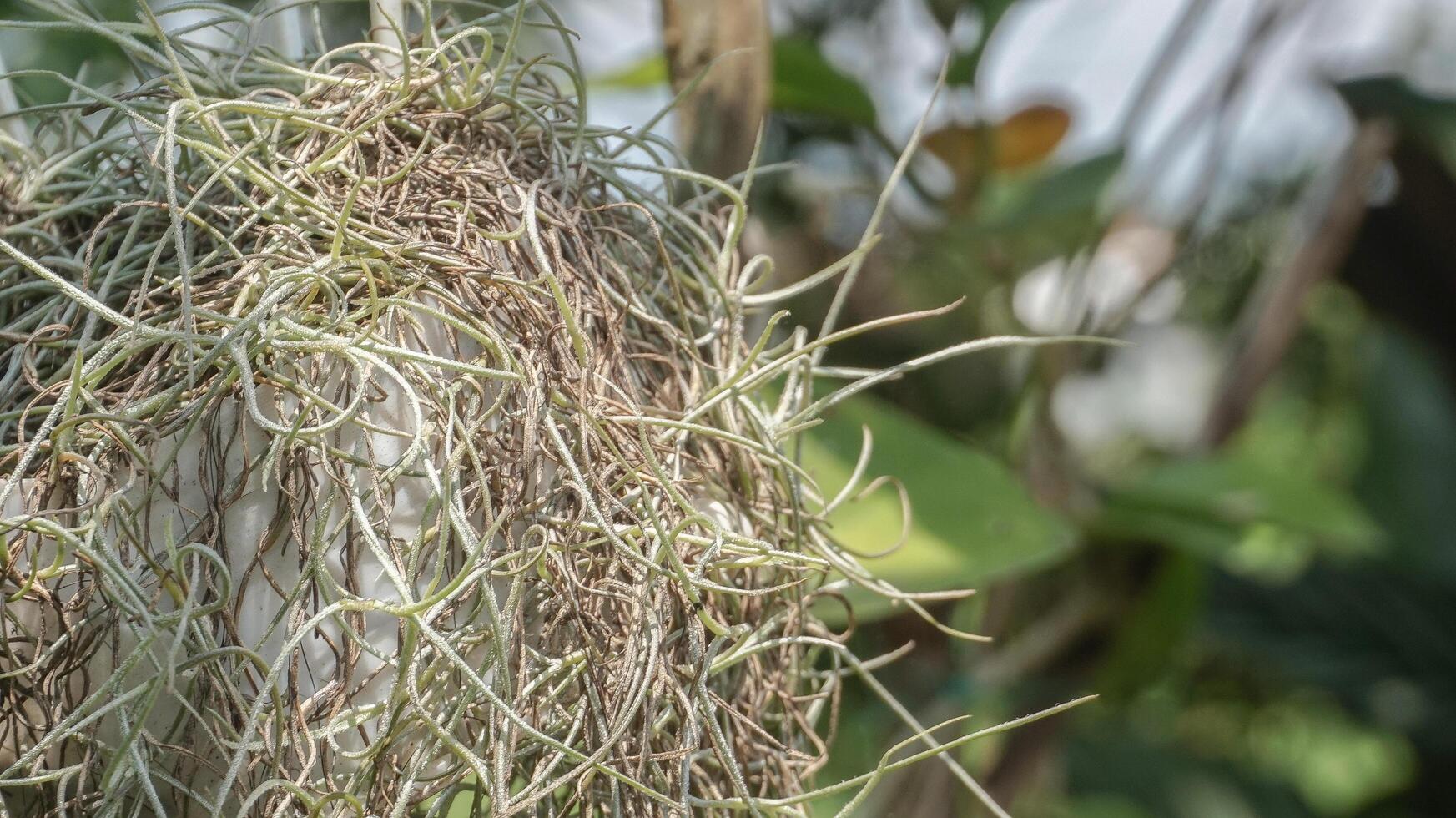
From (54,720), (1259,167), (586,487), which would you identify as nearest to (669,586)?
(586,487)

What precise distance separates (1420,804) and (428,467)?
5.63ft

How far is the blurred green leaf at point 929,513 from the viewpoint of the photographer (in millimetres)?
469

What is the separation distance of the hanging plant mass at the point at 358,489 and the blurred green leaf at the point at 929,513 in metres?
0.17

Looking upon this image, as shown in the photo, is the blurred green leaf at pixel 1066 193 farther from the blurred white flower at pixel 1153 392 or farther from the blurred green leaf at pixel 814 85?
the blurred white flower at pixel 1153 392

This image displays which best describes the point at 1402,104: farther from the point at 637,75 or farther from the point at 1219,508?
the point at 637,75

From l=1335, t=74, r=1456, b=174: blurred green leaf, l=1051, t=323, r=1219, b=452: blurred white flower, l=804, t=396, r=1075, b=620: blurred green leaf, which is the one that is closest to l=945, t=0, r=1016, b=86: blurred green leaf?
l=804, t=396, r=1075, b=620: blurred green leaf

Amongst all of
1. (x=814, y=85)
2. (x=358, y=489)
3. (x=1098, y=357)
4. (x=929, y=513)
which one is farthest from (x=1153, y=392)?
(x=358, y=489)

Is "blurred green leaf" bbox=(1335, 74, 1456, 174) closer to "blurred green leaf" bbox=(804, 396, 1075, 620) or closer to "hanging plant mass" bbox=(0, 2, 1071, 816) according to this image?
"blurred green leaf" bbox=(804, 396, 1075, 620)

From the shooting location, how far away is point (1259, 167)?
4.96 feet

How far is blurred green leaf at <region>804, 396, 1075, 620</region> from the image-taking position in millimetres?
469

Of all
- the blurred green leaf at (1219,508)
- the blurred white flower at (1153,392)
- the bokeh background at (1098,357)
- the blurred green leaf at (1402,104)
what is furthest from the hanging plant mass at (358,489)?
the blurred white flower at (1153,392)

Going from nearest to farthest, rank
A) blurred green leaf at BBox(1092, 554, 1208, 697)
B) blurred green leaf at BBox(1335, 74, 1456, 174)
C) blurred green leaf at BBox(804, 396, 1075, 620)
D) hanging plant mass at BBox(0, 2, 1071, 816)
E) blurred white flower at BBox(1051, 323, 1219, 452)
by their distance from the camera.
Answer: hanging plant mass at BBox(0, 2, 1071, 816) → blurred green leaf at BBox(804, 396, 1075, 620) → blurred green leaf at BBox(1092, 554, 1208, 697) → blurred green leaf at BBox(1335, 74, 1456, 174) → blurred white flower at BBox(1051, 323, 1219, 452)

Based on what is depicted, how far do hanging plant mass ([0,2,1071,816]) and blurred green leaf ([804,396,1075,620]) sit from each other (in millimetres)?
167

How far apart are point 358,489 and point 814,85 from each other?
562 mm
